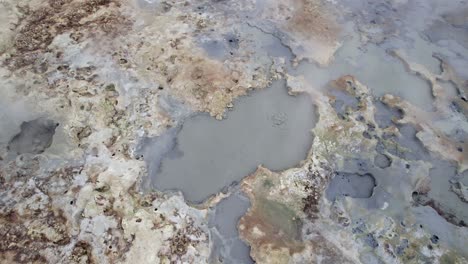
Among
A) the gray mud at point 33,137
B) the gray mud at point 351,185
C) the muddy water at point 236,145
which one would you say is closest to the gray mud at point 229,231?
the muddy water at point 236,145

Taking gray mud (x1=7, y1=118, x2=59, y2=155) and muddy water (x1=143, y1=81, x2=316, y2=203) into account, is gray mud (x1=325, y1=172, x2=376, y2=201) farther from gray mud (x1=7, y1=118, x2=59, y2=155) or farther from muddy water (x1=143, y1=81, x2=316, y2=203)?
Answer: gray mud (x1=7, y1=118, x2=59, y2=155)

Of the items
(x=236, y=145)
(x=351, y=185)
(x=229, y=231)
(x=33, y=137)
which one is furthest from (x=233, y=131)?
(x=33, y=137)

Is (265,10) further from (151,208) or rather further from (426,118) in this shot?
(151,208)

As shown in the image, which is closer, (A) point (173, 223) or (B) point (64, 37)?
(A) point (173, 223)

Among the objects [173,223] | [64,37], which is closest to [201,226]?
[173,223]

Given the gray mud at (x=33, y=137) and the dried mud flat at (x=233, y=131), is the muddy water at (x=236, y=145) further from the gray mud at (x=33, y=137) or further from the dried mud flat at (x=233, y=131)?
the gray mud at (x=33, y=137)

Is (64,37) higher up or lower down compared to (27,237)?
higher up

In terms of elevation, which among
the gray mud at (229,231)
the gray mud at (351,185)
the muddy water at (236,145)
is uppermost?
the muddy water at (236,145)

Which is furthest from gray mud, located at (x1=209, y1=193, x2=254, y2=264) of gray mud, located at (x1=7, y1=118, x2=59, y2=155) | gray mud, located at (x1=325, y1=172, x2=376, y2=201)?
gray mud, located at (x1=7, y1=118, x2=59, y2=155)
